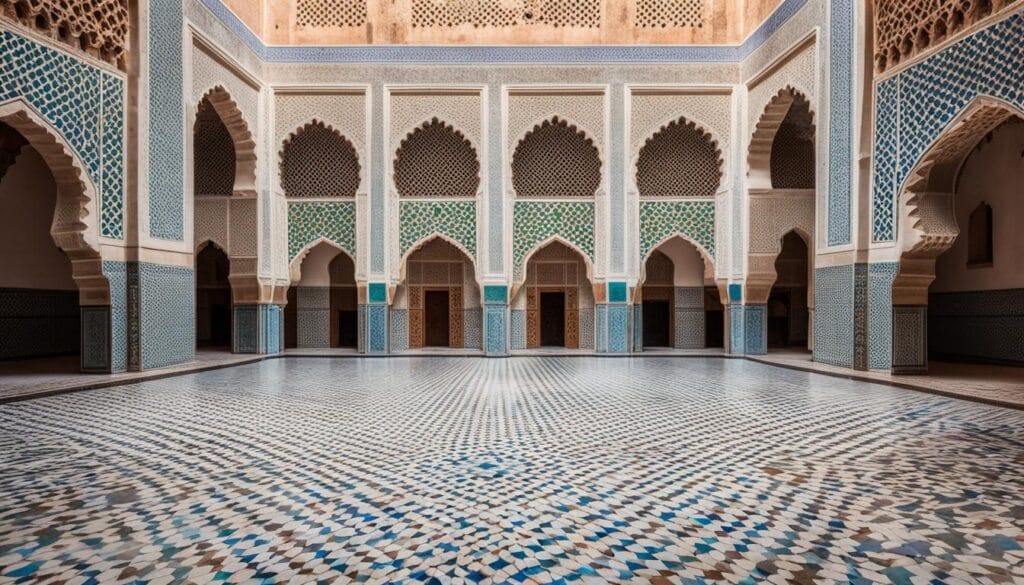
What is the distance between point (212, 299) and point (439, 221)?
12.6 feet

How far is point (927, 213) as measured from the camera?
4.22 metres

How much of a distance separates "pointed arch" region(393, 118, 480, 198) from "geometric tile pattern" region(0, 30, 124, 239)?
3257mm

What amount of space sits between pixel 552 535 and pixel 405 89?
6.23m

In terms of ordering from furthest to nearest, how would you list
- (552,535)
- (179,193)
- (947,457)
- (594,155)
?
(594,155)
(179,193)
(947,457)
(552,535)

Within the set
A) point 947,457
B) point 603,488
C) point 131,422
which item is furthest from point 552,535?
point 131,422

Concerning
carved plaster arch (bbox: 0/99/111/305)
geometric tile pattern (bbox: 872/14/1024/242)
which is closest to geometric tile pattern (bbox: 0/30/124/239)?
carved plaster arch (bbox: 0/99/111/305)

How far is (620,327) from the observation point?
673 centimetres

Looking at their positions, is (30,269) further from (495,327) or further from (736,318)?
(736,318)

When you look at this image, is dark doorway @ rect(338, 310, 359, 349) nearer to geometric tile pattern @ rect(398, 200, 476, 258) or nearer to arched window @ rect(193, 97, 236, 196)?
geometric tile pattern @ rect(398, 200, 476, 258)

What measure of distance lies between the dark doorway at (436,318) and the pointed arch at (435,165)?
4.70 feet

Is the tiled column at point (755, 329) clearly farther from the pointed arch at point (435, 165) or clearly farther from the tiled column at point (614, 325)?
the pointed arch at point (435, 165)

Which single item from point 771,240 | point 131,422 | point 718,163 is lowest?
point 131,422

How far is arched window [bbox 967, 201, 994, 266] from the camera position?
216 inches

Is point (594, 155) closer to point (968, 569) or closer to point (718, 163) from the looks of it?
point (718, 163)
